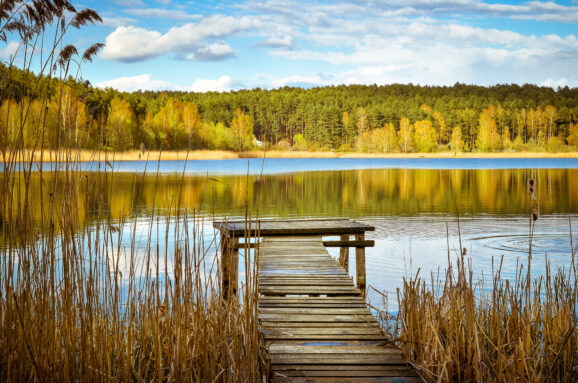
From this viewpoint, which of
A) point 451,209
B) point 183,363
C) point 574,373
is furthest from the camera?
point 451,209

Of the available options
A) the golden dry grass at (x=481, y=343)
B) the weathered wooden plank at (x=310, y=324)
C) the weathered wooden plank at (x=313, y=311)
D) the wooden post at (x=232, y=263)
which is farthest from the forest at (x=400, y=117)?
the golden dry grass at (x=481, y=343)

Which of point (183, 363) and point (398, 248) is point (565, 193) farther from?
point (183, 363)

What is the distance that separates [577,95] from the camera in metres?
85.4

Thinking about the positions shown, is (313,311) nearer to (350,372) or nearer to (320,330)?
(320,330)

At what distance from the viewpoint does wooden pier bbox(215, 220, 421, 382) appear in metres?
2.70

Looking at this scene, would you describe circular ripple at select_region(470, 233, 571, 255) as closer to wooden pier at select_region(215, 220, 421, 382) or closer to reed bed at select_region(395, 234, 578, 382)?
wooden pier at select_region(215, 220, 421, 382)

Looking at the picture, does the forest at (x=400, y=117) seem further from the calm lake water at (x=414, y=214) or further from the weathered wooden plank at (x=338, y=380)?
the weathered wooden plank at (x=338, y=380)

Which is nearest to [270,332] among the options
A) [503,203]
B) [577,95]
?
[503,203]

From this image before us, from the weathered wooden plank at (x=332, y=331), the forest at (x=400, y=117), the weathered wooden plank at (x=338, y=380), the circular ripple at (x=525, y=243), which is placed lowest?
the circular ripple at (x=525, y=243)

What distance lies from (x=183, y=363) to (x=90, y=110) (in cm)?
128

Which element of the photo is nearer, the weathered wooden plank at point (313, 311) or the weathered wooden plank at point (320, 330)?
the weathered wooden plank at point (320, 330)

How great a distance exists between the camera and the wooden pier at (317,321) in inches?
106

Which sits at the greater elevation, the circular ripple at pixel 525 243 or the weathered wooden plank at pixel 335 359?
the weathered wooden plank at pixel 335 359

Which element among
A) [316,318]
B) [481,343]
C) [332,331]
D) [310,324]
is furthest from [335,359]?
[481,343]
